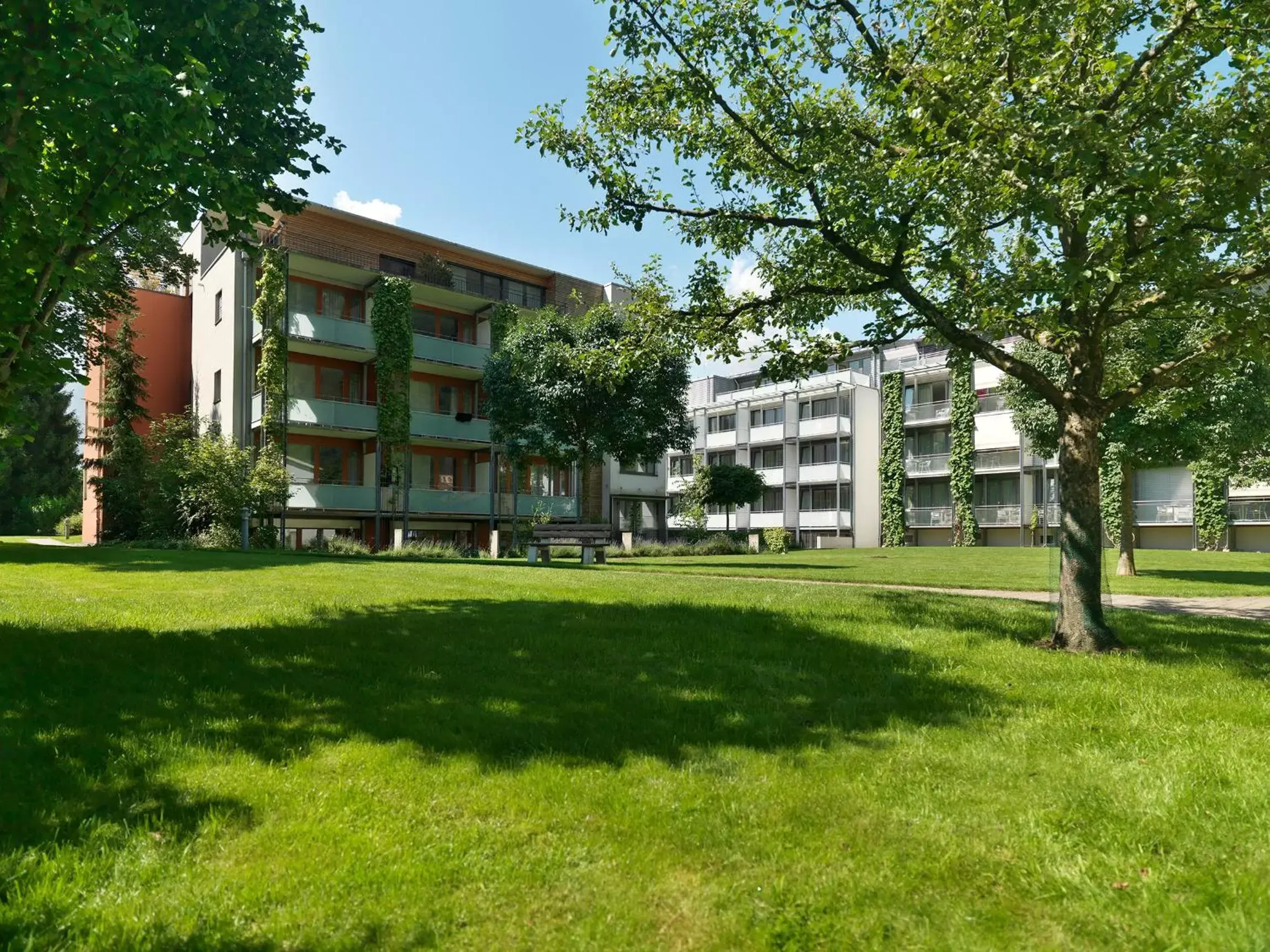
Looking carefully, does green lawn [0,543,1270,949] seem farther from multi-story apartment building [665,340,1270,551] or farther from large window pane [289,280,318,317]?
multi-story apartment building [665,340,1270,551]

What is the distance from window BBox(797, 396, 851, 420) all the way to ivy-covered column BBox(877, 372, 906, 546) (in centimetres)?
228

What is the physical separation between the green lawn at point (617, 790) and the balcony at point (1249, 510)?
37.1 meters

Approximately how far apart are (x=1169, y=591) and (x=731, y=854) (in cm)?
1439

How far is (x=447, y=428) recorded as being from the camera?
2983 cm

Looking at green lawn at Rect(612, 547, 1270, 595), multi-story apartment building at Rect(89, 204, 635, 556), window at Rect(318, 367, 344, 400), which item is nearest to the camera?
green lawn at Rect(612, 547, 1270, 595)

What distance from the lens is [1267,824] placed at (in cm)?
345

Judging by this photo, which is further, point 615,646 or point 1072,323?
point 1072,323

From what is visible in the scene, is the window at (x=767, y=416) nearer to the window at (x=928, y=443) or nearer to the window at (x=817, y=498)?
the window at (x=817, y=498)

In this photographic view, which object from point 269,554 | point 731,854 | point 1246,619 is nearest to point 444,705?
point 731,854

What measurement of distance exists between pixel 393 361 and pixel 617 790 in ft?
86.8

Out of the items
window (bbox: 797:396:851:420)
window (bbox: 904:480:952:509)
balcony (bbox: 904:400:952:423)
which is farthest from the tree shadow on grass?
window (bbox: 797:396:851:420)

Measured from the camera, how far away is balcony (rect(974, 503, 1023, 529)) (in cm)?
4247

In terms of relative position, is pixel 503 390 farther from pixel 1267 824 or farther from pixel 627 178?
pixel 1267 824

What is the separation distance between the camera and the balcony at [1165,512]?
1516 inches
